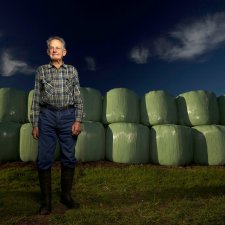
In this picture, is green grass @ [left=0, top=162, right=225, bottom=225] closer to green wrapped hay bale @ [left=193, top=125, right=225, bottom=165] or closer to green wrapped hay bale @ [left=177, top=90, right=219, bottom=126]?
green wrapped hay bale @ [left=193, top=125, right=225, bottom=165]

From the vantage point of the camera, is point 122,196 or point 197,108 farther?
point 197,108

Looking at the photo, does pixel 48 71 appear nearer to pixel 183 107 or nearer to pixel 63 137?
pixel 63 137

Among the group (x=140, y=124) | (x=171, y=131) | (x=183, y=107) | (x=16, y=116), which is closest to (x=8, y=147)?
(x=16, y=116)

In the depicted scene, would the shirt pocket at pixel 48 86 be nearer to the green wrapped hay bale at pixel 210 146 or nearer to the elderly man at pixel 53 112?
the elderly man at pixel 53 112

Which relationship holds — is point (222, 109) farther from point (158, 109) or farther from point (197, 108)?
point (158, 109)

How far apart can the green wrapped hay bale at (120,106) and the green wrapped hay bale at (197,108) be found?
2.72 feet

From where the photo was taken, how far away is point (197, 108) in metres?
6.61

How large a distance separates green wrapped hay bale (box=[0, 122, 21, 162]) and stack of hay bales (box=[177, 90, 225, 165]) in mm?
2842

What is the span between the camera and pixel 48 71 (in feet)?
10.9

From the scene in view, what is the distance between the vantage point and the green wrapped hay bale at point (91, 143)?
234 inches

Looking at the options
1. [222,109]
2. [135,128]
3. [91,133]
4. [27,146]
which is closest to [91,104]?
[91,133]

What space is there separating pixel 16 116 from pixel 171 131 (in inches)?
103

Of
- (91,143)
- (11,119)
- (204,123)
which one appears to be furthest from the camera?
(204,123)

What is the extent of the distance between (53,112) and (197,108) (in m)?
3.87
